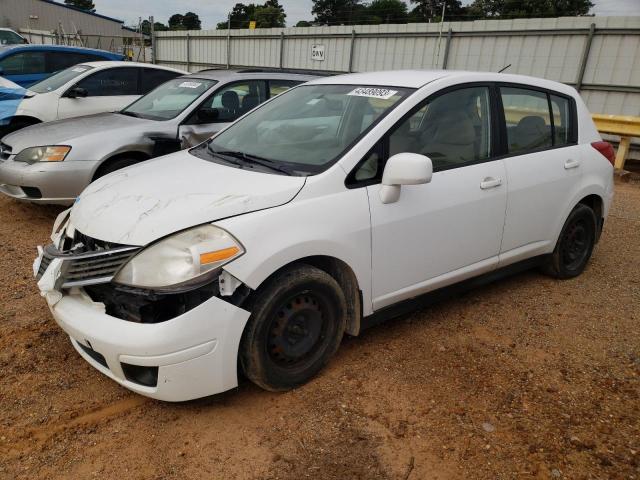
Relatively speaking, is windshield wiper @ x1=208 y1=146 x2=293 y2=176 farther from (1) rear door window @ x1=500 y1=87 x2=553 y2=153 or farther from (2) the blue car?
(2) the blue car

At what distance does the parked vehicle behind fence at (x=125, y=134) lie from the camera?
504cm

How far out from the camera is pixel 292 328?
276 centimetres

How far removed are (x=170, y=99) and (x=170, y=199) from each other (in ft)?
12.6

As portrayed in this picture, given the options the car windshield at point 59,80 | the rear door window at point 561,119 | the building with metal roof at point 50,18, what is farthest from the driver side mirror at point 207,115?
the building with metal roof at point 50,18

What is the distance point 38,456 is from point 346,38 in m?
13.1

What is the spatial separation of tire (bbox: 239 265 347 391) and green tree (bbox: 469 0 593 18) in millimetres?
31138

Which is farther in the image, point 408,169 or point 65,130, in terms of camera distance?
point 65,130

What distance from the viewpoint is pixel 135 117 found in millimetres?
5918

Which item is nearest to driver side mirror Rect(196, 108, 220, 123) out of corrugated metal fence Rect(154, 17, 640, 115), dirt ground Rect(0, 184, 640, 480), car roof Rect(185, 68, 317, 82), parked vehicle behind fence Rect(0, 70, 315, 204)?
parked vehicle behind fence Rect(0, 70, 315, 204)

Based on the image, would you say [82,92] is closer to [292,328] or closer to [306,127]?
[306,127]

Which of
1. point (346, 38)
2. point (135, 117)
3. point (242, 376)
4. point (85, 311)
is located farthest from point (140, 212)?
point (346, 38)

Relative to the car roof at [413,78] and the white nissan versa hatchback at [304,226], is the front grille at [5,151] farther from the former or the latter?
the car roof at [413,78]

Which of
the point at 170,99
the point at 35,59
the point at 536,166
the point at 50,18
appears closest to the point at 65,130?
the point at 170,99

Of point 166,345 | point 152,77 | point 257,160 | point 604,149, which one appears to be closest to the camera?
point 166,345
